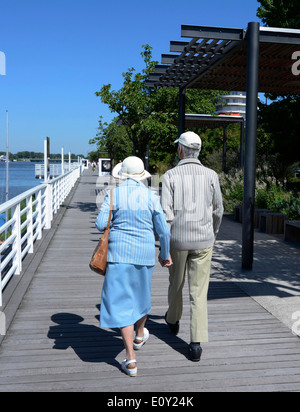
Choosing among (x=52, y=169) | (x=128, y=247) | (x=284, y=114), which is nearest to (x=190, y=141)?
(x=128, y=247)

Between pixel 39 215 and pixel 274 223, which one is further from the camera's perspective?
pixel 274 223

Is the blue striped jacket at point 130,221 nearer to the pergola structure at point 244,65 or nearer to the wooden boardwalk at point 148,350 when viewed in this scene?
the wooden boardwalk at point 148,350

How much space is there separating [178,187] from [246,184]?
3.34 meters

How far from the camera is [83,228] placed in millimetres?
11562

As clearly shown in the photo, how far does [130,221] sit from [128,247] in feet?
0.63

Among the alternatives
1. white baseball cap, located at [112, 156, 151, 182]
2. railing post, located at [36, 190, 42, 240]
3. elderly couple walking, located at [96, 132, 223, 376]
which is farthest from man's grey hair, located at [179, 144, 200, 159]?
railing post, located at [36, 190, 42, 240]

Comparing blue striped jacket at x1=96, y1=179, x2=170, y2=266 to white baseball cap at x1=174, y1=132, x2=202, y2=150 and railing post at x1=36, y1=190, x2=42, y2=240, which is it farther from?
railing post at x1=36, y1=190, x2=42, y2=240

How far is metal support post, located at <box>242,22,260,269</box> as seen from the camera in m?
6.53

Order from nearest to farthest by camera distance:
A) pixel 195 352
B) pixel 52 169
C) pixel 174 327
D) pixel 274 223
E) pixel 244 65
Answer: pixel 195 352 < pixel 174 327 < pixel 244 65 < pixel 274 223 < pixel 52 169

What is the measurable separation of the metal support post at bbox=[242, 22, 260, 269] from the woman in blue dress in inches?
143

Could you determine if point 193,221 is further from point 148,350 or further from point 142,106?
point 142,106

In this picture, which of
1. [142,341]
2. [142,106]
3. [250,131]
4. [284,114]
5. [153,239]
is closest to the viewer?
[153,239]

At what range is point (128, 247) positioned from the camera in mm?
3365
